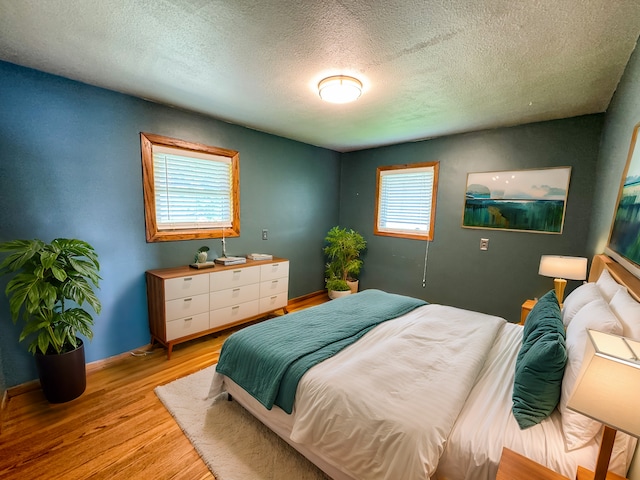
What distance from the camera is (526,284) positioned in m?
3.05

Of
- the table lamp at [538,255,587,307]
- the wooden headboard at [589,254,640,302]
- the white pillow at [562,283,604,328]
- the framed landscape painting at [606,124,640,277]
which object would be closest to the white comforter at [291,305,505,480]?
the white pillow at [562,283,604,328]

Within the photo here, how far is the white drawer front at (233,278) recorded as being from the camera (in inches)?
111

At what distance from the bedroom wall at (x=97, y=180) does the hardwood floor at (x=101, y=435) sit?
36 centimetres

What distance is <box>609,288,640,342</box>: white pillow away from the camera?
1007 mm

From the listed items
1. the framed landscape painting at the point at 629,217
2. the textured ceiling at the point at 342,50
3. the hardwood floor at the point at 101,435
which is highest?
the textured ceiling at the point at 342,50

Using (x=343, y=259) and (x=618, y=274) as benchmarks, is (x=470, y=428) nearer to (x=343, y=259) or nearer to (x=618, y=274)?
(x=618, y=274)

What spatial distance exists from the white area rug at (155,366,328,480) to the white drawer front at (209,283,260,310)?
2.83 feet

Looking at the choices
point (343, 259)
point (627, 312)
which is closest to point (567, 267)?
point (627, 312)

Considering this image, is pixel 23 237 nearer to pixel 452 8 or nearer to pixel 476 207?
pixel 452 8

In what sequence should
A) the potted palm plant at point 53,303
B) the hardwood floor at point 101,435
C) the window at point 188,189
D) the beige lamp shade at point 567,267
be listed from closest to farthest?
the hardwood floor at point 101,435
the potted palm plant at point 53,303
the beige lamp shade at point 567,267
the window at point 188,189

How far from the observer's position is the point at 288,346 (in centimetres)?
171

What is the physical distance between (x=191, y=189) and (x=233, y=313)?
1.48m

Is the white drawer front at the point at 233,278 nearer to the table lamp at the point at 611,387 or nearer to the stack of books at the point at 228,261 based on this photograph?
the stack of books at the point at 228,261

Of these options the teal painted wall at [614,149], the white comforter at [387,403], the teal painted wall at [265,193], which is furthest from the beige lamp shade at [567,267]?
the white comforter at [387,403]
